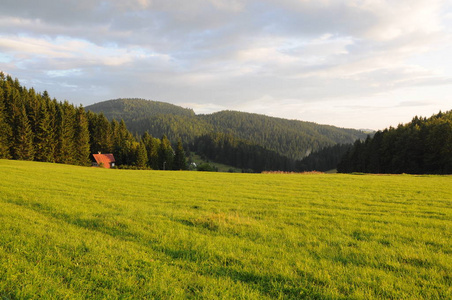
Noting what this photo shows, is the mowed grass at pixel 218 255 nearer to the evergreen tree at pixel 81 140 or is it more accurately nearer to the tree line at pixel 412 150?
the tree line at pixel 412 150

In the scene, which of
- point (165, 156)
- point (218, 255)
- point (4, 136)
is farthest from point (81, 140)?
point (218, 255)

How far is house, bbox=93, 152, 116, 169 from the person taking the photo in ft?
236

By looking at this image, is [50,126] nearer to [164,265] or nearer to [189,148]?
[164,265]

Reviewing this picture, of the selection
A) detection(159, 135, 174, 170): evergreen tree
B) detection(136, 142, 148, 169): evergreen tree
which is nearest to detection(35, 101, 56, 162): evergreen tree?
detection(136, 142, 148, 169): evergreen tree

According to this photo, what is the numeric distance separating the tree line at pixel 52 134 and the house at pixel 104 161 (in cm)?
289

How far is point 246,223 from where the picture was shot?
8.25 metres

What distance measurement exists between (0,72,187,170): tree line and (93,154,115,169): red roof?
122 inches

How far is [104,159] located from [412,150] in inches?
3787

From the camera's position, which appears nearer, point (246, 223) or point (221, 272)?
point (221, 272)

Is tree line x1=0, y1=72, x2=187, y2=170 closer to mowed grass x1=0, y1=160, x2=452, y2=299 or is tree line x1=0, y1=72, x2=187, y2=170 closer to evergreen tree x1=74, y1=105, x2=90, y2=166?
evergreen tree x1=74, y1=105, x2=90, y2=166

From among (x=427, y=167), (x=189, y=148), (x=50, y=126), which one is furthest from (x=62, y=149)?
(x=189, y=148)

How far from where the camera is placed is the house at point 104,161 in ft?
236

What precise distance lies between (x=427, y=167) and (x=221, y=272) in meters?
78.7

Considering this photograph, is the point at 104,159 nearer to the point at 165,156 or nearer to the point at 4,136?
the point at 165,156
